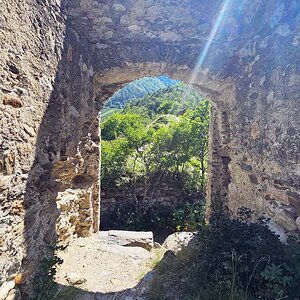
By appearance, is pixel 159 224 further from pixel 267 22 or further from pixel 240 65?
pixel 267 22

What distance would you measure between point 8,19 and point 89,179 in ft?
9.29

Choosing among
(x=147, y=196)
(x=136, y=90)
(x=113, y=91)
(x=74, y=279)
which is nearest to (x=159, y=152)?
(x=147, y=196)

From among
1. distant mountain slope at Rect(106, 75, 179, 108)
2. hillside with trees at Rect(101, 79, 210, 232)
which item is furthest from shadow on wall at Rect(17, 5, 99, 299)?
distant mountain slope at Rect(106, 75, 179, 108)

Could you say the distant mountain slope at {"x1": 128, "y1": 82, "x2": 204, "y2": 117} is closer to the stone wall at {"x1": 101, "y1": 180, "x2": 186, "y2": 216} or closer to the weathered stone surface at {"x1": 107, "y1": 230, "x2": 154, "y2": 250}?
the stone wall at {"x1": 101, "y1": 180, "x2": 186, "y2": 216}

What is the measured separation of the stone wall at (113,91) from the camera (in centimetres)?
206

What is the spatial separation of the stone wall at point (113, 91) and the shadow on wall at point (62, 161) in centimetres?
2

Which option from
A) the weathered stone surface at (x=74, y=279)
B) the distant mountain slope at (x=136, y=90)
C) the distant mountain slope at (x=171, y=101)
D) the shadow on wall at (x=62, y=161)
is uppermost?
the distant mountain slope at (x=136, y=90)

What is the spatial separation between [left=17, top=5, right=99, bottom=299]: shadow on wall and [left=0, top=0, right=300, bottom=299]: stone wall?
0.02 metres

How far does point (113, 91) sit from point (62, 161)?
1383mm

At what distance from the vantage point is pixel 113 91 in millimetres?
4039

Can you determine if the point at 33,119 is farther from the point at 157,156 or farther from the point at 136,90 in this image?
the point at 136,90

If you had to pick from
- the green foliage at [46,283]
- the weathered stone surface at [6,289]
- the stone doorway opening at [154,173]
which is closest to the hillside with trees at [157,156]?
the stone doorway opening at [154,173]

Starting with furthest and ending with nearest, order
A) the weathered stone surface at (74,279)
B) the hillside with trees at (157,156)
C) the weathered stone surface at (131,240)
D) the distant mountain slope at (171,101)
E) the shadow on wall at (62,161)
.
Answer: the distant mountain slope at (171,101) < the hillside with trees at (157,156) < the weathered stone surface at (131,240) < the weathered stone surface at (74,279) < the shadow on wall at (62,161)

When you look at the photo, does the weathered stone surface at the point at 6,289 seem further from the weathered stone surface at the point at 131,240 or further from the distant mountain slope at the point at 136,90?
the distant mountain slope at the point at 136,90
